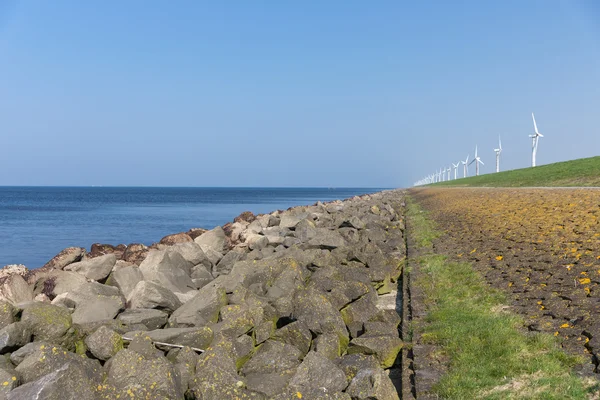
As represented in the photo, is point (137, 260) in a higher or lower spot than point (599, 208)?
lower

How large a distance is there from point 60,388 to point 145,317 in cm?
220

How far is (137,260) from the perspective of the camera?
35.5 feet

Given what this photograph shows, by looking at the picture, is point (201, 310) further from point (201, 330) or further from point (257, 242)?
point (257, 242)

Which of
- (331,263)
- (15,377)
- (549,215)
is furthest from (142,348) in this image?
(549,215)

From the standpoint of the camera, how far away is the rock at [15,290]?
23.8 feet

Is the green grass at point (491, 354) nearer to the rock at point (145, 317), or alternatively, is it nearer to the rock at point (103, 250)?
the rock at point (145, 317)

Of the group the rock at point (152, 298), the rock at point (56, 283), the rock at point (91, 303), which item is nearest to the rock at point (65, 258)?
the rock at point (56, 283)

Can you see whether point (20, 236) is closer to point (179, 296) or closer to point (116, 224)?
point (116, 224)

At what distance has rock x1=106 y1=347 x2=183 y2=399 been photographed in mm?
4265

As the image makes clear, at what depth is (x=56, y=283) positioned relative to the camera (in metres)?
7.81

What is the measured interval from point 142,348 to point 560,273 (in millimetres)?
5415

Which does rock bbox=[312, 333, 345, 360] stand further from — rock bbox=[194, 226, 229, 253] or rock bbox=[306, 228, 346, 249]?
rock bbox=[194, 226, 229, 253]

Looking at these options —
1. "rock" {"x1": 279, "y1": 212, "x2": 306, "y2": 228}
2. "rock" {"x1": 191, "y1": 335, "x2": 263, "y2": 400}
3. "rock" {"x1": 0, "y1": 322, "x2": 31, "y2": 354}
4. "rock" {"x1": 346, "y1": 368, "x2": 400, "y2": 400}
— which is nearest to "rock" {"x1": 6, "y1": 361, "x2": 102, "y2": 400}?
"rock" {"x1": 191, "y1": 335, "x2": 263, "y2": 400}

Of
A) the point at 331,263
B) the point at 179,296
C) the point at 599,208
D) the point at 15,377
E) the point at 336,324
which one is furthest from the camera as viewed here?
the point at 599,208
